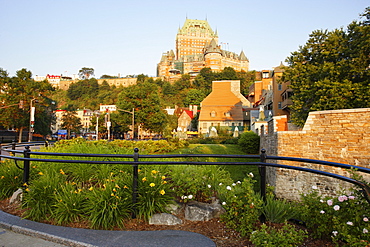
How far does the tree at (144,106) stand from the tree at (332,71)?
30.1m

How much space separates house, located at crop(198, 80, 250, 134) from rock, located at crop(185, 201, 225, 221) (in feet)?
189

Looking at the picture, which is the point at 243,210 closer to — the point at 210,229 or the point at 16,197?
the point at 210,229

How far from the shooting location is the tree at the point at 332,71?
23812mm

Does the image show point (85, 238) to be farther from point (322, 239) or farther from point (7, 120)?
point (7, 120)

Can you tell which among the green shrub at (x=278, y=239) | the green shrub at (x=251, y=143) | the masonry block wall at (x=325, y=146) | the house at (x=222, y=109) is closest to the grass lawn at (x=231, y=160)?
the green shrub at (x=251, y=143)

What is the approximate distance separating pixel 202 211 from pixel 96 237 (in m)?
1.71

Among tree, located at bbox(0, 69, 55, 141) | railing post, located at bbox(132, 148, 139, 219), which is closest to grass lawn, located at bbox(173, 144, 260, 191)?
railing post, located at bbox(132, 148, 139, 219)

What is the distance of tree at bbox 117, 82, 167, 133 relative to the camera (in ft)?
185

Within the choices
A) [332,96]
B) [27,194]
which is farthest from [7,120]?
[27,194]

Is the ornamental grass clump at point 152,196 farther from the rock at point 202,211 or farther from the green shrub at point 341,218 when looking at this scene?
the green shrub at point 341,218

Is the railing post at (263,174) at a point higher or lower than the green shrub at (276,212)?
higher

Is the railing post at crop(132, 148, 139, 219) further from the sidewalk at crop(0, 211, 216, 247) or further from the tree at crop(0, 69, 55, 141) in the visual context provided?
the tree at crop(0, 69, 55, 141)

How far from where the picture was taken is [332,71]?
2559 centimetres

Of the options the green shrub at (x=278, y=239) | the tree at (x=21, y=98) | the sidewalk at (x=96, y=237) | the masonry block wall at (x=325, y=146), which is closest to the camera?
the green shrub at (x=278, y=239)
